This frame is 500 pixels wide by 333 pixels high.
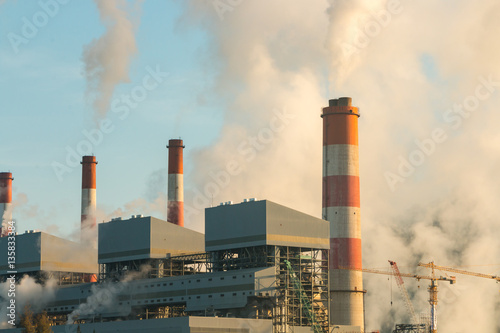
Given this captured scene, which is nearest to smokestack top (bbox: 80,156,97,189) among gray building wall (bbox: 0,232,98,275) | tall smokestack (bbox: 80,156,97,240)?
tall smokestack (bbox: 80,156,97,240)

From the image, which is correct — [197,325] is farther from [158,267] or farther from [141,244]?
[141,244]

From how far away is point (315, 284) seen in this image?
244 feet

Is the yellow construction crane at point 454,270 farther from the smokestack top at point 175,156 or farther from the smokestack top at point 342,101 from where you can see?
the smokestack top at point 342,101

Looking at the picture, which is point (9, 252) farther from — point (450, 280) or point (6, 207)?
point (450, 280)

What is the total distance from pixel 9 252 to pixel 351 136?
139ft

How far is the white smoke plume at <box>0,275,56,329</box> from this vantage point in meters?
91.1

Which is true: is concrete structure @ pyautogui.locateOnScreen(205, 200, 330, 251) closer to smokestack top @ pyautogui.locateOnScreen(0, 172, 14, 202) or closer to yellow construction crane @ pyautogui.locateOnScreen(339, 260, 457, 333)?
yellow construction crane @ pyautogui.locateOnScreen(339, 260, 457, 333)

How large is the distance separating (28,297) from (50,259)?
5064 mm

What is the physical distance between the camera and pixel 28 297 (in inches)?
3595

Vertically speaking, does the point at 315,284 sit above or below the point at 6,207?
below

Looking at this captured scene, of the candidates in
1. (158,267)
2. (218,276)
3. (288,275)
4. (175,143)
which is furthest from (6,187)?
(288,275)

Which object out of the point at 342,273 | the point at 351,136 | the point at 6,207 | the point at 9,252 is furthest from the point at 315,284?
the point at 6,207

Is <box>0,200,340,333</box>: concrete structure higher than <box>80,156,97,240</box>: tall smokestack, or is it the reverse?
<box>80,156,97,240</box>: tall smokestack

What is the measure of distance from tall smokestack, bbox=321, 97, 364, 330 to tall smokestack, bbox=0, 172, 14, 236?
56.7m
